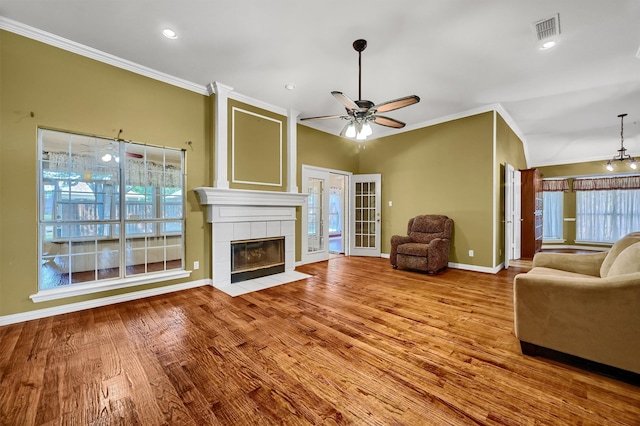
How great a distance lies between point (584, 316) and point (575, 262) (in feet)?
4.09

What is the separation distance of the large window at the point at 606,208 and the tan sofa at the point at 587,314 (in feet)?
24.5

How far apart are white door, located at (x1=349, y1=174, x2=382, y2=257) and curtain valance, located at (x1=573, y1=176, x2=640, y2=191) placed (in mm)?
6228

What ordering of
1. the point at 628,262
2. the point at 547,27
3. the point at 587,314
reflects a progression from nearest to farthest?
the point at 587,314 < the point at 628,262 < the point at 547,27

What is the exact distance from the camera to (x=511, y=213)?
189 inches

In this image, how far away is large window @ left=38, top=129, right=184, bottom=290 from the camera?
2773 mm

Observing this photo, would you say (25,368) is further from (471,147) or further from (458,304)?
(471,147)

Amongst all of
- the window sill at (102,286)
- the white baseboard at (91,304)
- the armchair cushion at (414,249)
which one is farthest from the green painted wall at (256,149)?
the armchair cushion at (414,249)

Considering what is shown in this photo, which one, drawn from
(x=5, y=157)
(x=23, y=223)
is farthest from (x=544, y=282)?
(x=5, y=157)

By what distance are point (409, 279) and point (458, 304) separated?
1.09 m

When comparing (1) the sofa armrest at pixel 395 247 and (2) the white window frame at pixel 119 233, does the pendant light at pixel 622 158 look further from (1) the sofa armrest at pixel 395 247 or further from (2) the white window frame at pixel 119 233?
(2) the white window frame at pixel 119 233

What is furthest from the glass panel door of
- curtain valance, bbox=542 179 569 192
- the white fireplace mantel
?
curtain valance, bbox=542 179 569 192

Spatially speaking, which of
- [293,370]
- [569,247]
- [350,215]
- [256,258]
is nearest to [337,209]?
[350,215]

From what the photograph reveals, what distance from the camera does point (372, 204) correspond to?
6.11 m

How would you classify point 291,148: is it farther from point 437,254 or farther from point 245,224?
point 437,254
